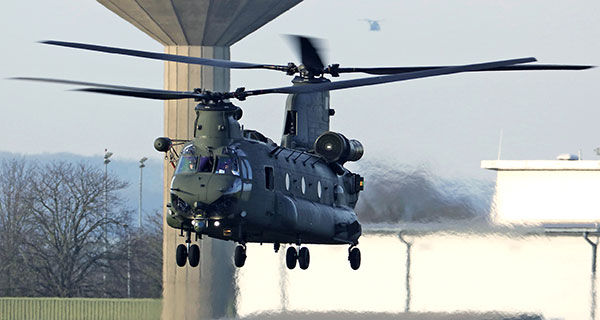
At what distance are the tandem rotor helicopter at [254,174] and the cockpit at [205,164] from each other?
2 cm

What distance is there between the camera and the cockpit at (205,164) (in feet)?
116

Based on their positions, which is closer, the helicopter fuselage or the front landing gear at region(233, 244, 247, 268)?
the helicopter fuselage

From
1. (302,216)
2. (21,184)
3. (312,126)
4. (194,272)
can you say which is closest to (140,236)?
(21,184)

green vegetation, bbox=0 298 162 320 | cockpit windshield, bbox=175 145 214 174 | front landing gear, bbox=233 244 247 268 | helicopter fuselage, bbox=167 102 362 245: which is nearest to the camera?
helicopter fuselage, bbox=167 102 362 245

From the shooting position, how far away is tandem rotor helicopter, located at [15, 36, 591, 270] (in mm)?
34812

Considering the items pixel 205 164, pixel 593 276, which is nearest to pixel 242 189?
pixel 205 164

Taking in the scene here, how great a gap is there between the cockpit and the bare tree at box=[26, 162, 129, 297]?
4784cm

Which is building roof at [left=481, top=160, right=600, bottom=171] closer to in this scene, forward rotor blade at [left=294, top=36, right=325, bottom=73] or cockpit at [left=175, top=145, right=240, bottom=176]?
forward rotor blade at [left=294, top=36, right=325, bottom=73]

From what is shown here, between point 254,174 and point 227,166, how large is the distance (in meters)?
1.02

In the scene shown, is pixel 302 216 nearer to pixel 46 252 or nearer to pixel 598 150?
pixel 598 150

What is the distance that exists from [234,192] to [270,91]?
2773mm

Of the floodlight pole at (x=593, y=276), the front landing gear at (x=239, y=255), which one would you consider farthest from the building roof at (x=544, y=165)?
the front landing gear at (x=239, y=255)

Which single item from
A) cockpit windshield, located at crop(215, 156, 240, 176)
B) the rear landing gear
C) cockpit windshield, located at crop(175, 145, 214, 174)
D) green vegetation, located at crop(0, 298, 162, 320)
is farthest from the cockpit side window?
green vegetation, located at crop(0, 298, 162, 320)

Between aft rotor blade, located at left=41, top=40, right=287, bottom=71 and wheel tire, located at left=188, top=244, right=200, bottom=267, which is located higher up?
aft rotor blade, located at left=41, top=40, right=287, bottom=71
